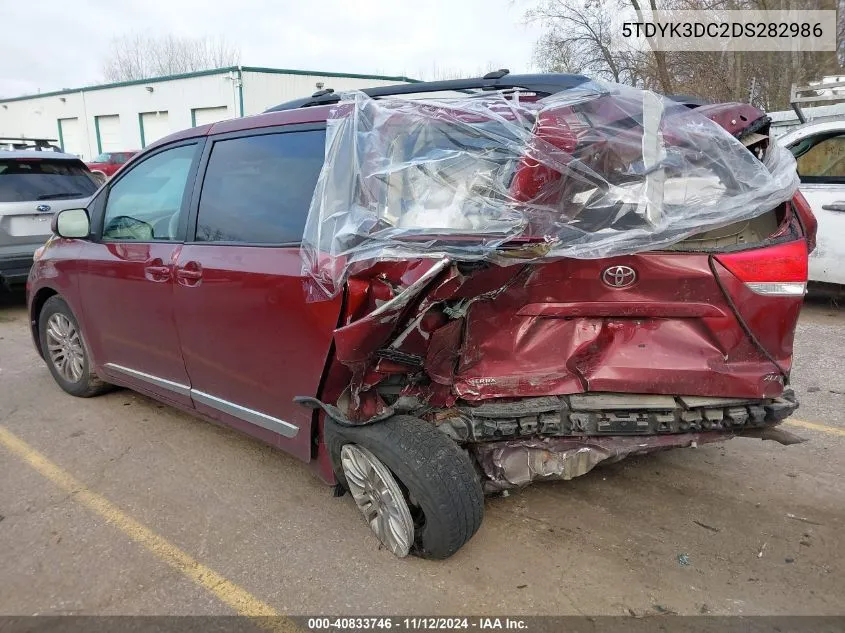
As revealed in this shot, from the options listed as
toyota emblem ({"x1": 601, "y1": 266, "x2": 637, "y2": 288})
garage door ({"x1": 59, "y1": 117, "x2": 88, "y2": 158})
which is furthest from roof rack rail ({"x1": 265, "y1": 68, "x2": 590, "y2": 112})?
garage door ({"x1": 59, "y1": 117, "x2": 88, "y2": 158})

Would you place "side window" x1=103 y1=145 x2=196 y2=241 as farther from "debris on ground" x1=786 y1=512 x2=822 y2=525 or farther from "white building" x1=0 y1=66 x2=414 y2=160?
"white building" x1=0 y1=66 x2=414 y2=160

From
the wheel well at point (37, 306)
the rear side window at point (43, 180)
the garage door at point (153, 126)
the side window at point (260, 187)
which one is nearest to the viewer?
the side window at point (260, 187)

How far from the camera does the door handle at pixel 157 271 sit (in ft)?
10.8

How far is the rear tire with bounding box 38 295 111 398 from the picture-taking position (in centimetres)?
431

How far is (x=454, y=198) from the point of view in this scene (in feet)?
7.71

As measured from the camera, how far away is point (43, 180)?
7195 mm

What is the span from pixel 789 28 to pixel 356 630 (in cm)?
1760

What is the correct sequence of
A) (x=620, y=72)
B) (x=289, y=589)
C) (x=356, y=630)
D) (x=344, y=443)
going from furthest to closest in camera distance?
1. (x=620, y=72)
2. (x=344, y=443)
3. (x=289, y=589)
4. (x=356, y=630)

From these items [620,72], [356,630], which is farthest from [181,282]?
[620,72]

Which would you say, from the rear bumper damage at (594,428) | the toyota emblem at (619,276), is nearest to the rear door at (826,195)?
the rear bumper damage at (594,428)

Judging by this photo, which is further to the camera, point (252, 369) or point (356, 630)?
point (252, 369)

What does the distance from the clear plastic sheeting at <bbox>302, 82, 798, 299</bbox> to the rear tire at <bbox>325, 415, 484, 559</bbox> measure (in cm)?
60

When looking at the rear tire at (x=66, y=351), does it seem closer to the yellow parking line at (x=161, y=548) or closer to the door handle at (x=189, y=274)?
the yellow parking line at (x=161, y=548)

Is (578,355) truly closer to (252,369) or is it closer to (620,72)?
(252,369)
